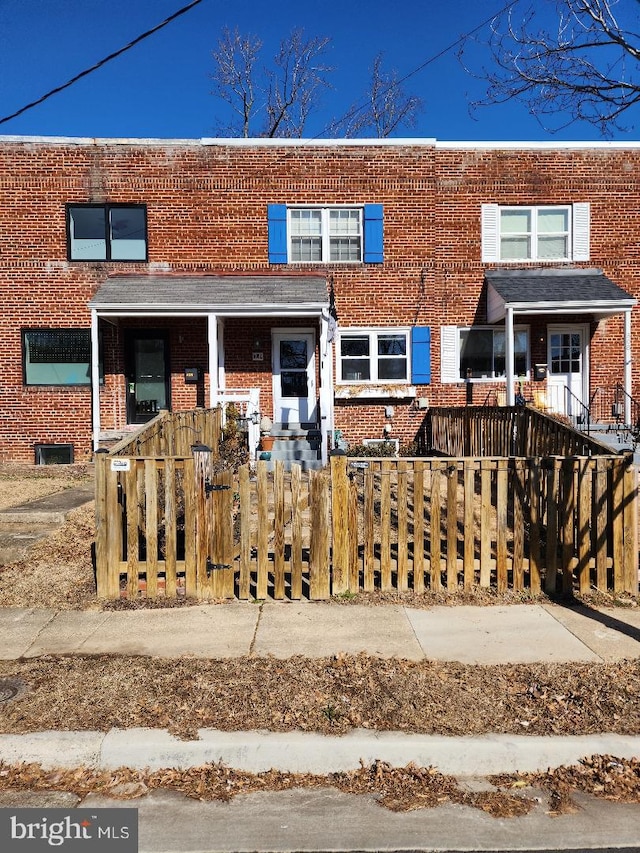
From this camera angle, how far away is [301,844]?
111 inches

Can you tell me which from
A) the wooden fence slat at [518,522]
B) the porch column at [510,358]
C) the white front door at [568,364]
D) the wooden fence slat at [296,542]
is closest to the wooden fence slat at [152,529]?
the wooden fence slat at [296,542]

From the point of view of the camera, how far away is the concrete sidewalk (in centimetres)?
455

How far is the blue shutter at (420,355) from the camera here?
1449 centimetres

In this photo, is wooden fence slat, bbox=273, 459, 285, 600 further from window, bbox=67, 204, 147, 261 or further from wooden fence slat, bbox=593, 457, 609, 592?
window, bbox=67, 204, 147, 261

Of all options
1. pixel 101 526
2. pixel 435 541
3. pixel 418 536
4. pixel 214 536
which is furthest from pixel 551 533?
pixel 101 526

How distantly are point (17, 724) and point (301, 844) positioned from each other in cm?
187

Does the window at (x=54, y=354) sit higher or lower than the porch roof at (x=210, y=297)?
lower

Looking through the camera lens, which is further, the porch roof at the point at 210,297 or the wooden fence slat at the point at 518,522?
the porch roof at the point at 210,297

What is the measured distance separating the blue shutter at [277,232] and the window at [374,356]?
7.99ft

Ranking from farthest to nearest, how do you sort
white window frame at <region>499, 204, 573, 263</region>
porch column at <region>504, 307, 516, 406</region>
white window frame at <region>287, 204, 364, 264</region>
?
white window frame at <region>499, 204, 573, 263</region>, white window frame at <region>287, 204, 364, 264</region>, porch column at <region>504, 307, 516, 406</region>

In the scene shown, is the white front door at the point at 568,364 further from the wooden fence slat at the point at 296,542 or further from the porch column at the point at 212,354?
the wooden fence slat at the point at 296,542

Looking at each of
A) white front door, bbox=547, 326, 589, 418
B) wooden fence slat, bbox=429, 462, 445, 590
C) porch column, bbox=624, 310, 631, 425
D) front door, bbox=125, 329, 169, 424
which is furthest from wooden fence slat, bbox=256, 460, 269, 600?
white front door, bbox=547, 326, 589, 418

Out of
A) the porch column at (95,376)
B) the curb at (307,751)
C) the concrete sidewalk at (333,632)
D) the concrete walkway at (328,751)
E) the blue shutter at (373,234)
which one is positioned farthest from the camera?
the blue shutter at (373,234)

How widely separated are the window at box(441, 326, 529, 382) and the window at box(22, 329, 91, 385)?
8729 mm
